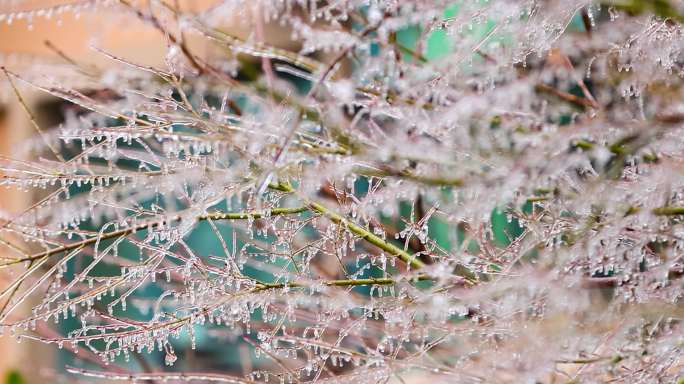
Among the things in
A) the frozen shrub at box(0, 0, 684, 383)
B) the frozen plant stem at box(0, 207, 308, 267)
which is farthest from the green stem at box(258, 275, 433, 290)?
the frozen plant stem at box(0, 207, 308, 267)

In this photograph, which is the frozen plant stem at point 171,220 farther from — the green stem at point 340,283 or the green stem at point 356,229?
the green stem at point 340,283

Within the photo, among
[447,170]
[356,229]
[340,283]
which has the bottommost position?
[340,283]

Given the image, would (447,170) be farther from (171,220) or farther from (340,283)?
(171,220)

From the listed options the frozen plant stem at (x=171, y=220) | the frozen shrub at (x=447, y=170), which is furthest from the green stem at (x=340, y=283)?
the frozen plant stem at (x=171, y=220)

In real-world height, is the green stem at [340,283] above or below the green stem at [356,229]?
below

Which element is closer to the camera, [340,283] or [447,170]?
[447,170]

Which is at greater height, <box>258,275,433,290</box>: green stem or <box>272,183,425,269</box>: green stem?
<box>272,183,425,269</box>: green stem

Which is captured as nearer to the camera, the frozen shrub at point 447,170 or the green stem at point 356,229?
the frozen shrub at point 447,170

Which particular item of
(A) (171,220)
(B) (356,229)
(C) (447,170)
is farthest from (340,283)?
(C) (447,170)

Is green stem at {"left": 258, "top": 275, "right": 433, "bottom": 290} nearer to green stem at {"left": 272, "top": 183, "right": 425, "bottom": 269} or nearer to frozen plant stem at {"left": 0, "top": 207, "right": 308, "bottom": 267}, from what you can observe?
green stem at {"left": 272, "top": 183, "right": 425, "bottom": 269}

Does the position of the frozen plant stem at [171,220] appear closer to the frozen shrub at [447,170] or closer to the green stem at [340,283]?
the frozen shrub at [447,170]

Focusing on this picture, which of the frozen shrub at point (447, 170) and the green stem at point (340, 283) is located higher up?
the frozen shrub at point (447, 170)

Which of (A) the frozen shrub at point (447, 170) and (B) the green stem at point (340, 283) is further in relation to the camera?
(B) the green stem at point (340, 283)
